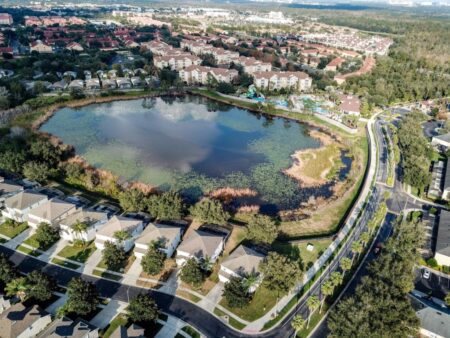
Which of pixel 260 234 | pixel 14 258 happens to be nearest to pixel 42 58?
pixel 14 258

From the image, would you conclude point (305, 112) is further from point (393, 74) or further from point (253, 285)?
point (253, 285)

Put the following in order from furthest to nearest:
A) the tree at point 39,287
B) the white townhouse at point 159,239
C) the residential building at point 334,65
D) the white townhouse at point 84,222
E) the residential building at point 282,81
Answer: the residential building at point 334,65 → the residential building at point 282,81 → the white townhouse at point 84,222 → the white townhouse at point 159,239 → the tree at point 39,287

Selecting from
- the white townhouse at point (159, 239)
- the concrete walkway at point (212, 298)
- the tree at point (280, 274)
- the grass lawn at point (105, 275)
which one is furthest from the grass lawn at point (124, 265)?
the tree at point (280, 274)

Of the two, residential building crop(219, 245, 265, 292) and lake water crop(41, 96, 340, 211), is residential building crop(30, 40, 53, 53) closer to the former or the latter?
lake water crop(41, 96, 340, 211)

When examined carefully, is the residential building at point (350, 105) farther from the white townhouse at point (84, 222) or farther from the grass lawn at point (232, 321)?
the grass lawn at point (232, 321)

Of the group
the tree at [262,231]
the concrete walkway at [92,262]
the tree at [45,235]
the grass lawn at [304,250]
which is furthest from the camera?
the tree at [262,231]

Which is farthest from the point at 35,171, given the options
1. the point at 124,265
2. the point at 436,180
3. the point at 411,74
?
the point at 411,74
